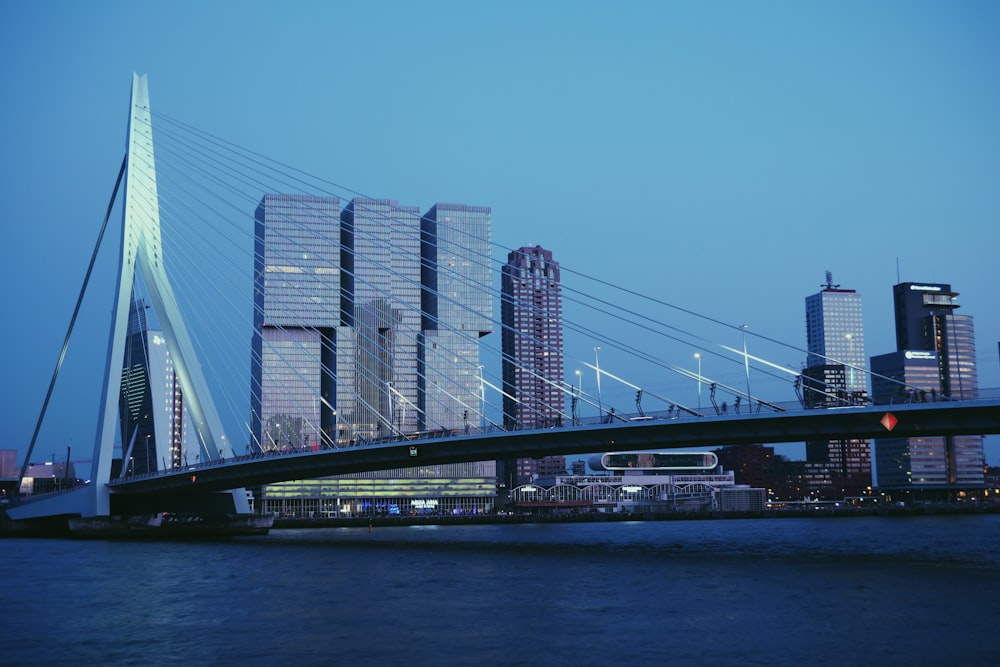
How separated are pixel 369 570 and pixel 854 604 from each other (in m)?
20.2

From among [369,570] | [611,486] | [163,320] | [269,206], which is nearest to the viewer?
[369,570]

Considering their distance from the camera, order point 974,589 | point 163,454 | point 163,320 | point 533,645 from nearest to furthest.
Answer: point 533,645 → point 974,589 → point 163,320 → point 163,454

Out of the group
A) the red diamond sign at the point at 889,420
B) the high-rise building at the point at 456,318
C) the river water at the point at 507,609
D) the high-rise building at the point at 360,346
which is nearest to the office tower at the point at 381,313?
the high-rise building at the point at 360,346

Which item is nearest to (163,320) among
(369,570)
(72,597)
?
(369,570)

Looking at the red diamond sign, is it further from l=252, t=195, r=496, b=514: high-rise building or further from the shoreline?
l=252, t=195, r=496, b=514: high-rise building

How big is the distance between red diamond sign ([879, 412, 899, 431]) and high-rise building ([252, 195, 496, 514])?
4293 inches

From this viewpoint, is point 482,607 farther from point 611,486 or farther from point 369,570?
point 611,486

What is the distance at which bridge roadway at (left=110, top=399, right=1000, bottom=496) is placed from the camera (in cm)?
4553

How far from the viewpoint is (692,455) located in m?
190

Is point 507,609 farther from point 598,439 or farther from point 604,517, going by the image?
point 604,517

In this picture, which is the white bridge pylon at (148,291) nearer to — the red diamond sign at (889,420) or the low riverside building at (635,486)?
the red diamond sign at (889,420)

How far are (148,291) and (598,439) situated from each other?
25841 mm

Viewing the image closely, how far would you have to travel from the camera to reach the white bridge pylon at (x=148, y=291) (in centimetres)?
6072

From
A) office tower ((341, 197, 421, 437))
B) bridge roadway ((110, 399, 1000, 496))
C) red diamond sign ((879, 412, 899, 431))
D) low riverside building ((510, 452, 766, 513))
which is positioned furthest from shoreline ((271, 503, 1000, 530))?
red diamond sign ((879, 412, 899, 431))
